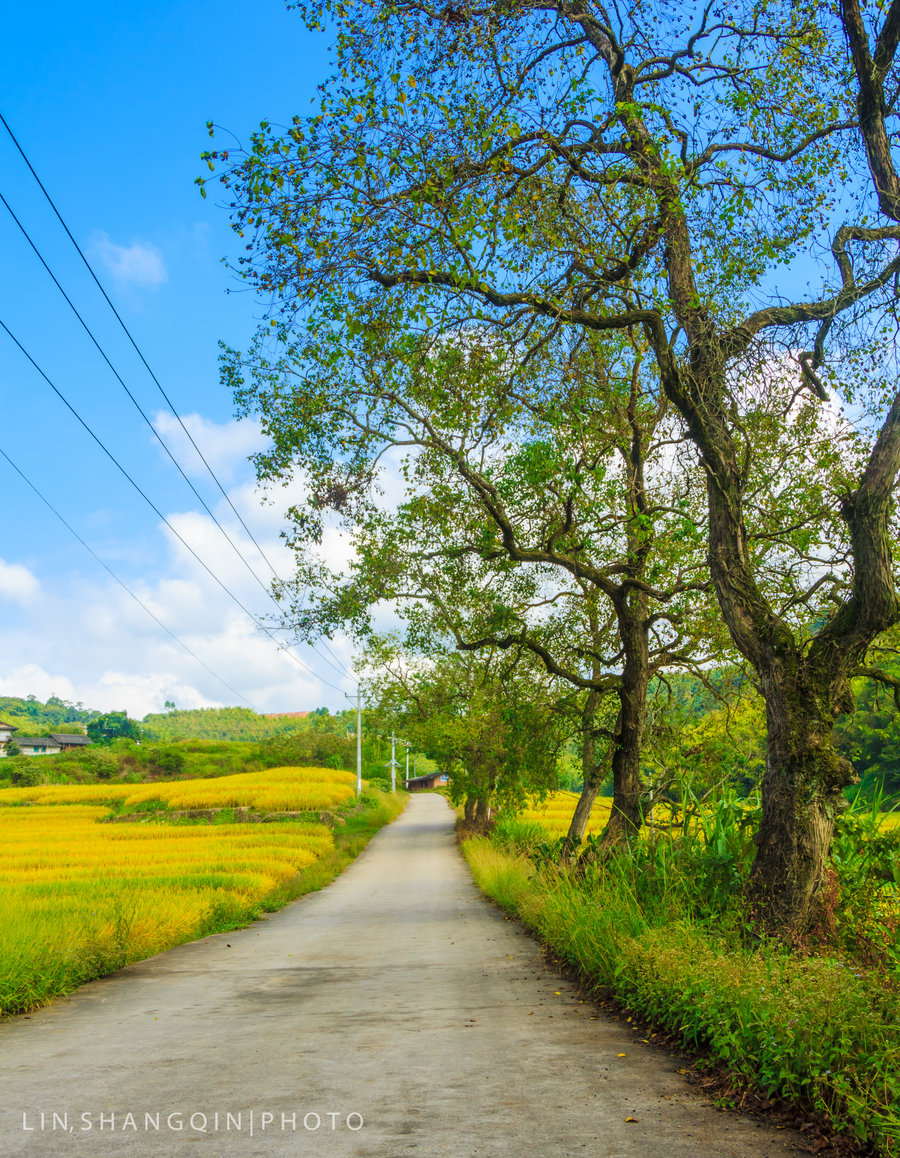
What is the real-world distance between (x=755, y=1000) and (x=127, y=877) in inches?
617

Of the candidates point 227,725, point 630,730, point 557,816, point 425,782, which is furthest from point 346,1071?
point 227,725

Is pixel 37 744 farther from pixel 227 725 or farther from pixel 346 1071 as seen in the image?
pixel 346 1071

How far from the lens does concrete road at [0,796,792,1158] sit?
3816mm

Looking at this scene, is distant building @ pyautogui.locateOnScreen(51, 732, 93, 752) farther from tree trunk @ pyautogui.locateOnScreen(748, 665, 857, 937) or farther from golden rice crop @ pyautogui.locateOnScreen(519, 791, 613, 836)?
tree trunk @ pyautogui.locateOnScreen(748, 665, 857, 937)

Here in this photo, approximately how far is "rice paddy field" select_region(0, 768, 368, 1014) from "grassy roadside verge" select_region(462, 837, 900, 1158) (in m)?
5.53

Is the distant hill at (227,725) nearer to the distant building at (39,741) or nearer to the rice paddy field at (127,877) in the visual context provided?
the distant building at (39,741)

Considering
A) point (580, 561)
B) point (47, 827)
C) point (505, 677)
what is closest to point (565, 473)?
point (580, 561)

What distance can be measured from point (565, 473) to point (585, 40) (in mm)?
5105

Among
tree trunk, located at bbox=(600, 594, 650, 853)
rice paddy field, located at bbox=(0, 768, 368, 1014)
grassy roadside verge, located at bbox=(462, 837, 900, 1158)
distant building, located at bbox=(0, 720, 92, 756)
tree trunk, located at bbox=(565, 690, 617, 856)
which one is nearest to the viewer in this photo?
grassy roadside verge, located at bbox=(462, 837, 900, 1158)

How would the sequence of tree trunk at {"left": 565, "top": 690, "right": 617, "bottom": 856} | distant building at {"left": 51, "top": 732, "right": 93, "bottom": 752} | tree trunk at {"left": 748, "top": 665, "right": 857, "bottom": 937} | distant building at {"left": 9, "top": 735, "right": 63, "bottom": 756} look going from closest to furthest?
tree trunk at {"left": 748, "top": 665, "right": 857, "bottom": 937}
tree trunk at {"left": 565, "top": 690, "right": 617, "bottom": 856}
distant building at {"left": 9, "top": 735, "right": 63, "bottom": 756}
distant building at {"left": 51, "top": 732, "right": 93, "bottom": 752}

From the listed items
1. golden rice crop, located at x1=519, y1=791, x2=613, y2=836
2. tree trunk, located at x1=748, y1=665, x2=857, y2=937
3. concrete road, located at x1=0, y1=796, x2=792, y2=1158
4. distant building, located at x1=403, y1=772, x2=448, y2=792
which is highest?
tree trunk, located at x1=748, y1=665, x2=857, y2=937

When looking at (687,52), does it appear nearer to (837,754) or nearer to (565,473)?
(565,473)

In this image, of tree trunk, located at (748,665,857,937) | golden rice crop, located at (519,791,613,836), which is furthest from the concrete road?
golden rice crop, located at (519,791,613,836)

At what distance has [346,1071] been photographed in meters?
4.98
